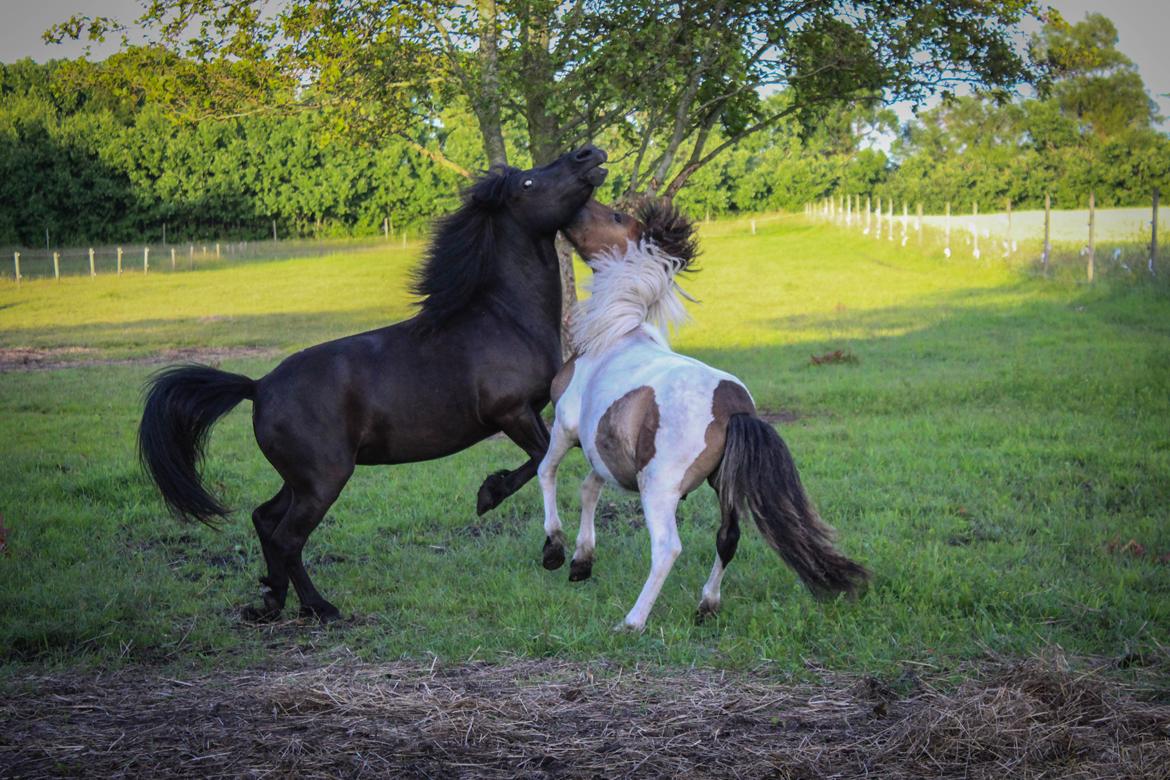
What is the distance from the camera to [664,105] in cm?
1127

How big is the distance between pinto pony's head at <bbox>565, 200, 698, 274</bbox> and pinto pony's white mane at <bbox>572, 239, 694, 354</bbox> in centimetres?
2

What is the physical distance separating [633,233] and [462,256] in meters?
1.04

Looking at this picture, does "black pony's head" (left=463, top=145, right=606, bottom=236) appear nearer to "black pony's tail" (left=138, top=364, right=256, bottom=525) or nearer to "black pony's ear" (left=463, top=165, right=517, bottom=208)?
"black pony's ear" (left=463, top=165, right=517, bottom=208)

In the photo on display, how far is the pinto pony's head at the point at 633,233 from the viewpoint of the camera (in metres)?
6.00

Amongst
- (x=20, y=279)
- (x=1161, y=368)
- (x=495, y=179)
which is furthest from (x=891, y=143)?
(x=495, y=179)

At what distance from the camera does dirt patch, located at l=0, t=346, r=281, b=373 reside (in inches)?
650

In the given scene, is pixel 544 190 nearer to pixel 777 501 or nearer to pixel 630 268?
pixel 630 268

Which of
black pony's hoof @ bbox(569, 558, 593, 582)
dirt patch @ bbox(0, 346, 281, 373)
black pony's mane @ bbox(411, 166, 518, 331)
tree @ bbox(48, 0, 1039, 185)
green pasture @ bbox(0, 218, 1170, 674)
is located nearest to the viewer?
green pasture @ bbox(0, 218, 1170, 674)

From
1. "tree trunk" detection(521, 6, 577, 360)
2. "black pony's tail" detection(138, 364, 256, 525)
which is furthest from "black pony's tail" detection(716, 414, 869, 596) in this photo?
"tree trunk" detection(521, 6, 577, 360)

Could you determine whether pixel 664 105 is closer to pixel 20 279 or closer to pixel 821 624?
pixel 821 624

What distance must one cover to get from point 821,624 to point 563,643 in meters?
1.22

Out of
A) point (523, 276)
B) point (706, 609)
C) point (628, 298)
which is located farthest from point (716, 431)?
point (523, 276)

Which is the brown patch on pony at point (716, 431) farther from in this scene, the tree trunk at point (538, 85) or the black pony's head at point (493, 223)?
the tree trunk at point (538, 85)

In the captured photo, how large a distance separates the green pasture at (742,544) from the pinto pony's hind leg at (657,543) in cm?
13
